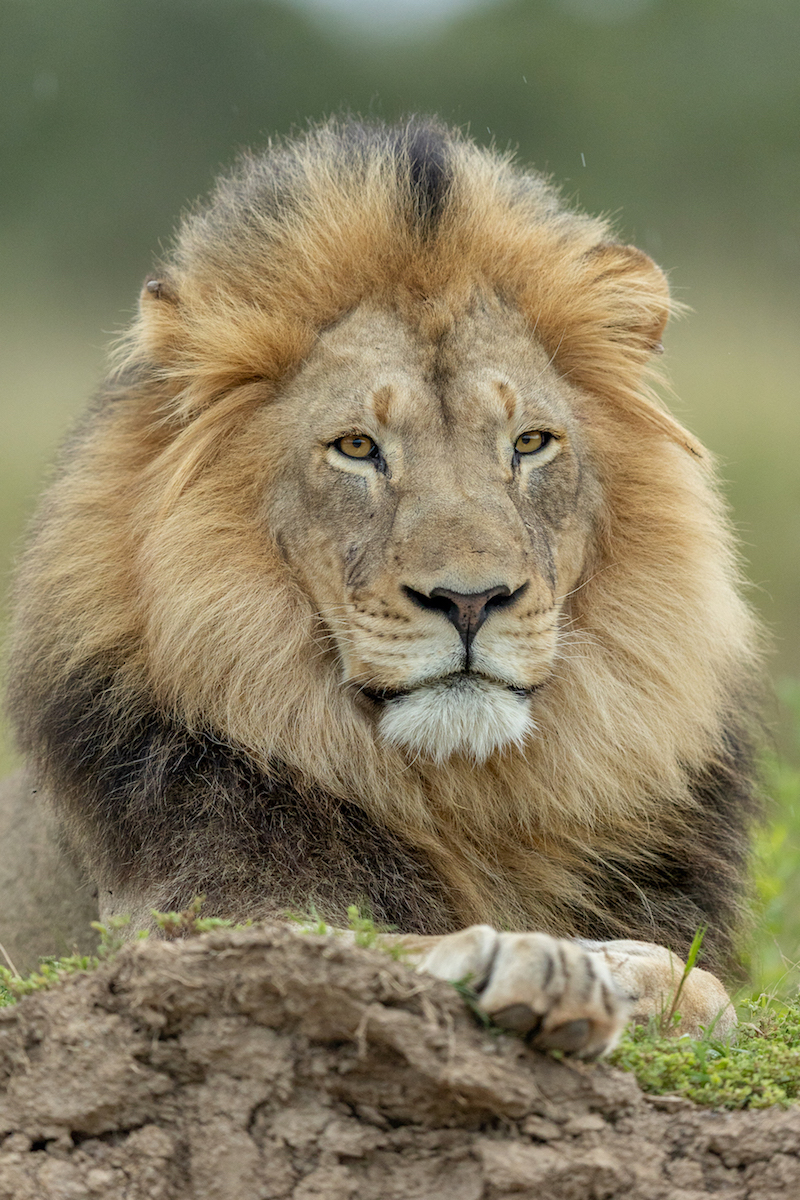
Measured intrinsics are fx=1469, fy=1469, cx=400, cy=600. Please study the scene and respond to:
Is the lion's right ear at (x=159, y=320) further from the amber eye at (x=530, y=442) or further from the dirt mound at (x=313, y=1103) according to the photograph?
the dirt mound at (x=313, y=1103)

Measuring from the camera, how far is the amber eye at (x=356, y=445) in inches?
152

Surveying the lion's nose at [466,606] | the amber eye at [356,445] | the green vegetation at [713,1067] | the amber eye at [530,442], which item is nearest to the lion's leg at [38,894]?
the amber eye at [356,445]

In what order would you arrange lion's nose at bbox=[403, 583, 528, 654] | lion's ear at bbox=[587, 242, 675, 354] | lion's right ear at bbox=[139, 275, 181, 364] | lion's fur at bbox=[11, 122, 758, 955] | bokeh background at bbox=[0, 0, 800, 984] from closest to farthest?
1. lion's nose at bbox=[403, 583, 528, 654]
2. lion's fur at bbox=[11, 122, 758, 955]
3. lion's right ear at bbox=[139, 275, 181, 364]
4. lion's ear at bbox=[587, 242, 675, 354]
5. bokeh background at bbox=[0, 0, 800, 984]

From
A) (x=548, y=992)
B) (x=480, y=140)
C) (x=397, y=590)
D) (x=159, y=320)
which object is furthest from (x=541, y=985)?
(x=480, y=140)

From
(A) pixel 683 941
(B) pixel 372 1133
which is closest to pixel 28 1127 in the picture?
(B) pixel 372 1133

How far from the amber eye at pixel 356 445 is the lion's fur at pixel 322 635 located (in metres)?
0.23

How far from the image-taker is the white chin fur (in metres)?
3.46

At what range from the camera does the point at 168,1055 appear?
8.50 feet

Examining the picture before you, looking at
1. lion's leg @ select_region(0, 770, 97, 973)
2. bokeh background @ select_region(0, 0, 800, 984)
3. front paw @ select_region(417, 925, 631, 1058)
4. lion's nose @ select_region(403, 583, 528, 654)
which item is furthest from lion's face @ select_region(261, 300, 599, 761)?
bokeh background @ select_region(0, 0, 800, 984)

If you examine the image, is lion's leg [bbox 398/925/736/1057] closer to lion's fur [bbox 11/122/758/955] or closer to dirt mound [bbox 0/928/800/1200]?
dirt mound [bbox 0/928/800/1200]

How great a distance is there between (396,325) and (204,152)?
16831 mm

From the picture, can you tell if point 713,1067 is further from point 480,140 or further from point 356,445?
point 480,140

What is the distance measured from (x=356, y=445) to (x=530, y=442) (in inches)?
18.3

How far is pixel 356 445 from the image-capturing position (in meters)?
3.87
